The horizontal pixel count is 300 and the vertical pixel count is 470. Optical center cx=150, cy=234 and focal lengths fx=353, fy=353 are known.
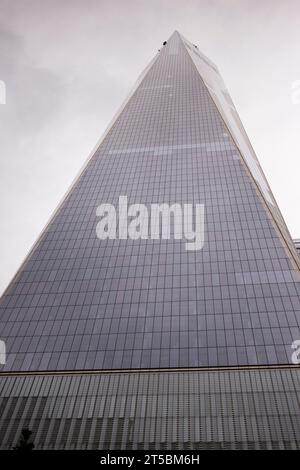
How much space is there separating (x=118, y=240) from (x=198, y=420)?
3065cm

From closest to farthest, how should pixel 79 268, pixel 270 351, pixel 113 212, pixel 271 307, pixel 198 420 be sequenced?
1. pixel 198 420
2. pixel 270 351
3. pixel 271 307
4. pixel 79 268
5. pixel 113 212

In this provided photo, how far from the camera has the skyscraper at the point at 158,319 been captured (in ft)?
113

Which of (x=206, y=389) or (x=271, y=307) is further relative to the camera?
(x=271, y=307)

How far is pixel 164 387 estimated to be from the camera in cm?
3703

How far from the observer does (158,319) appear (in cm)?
4456

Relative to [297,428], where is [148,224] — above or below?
above

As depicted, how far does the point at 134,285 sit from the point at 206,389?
58.8 ft

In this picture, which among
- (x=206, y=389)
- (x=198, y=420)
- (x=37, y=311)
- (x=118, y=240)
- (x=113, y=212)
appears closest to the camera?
(x=198, y=420)

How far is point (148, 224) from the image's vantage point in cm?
5909

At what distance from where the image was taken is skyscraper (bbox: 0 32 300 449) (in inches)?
1358

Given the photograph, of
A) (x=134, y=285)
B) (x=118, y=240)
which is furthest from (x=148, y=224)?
(x=134, y=285)
